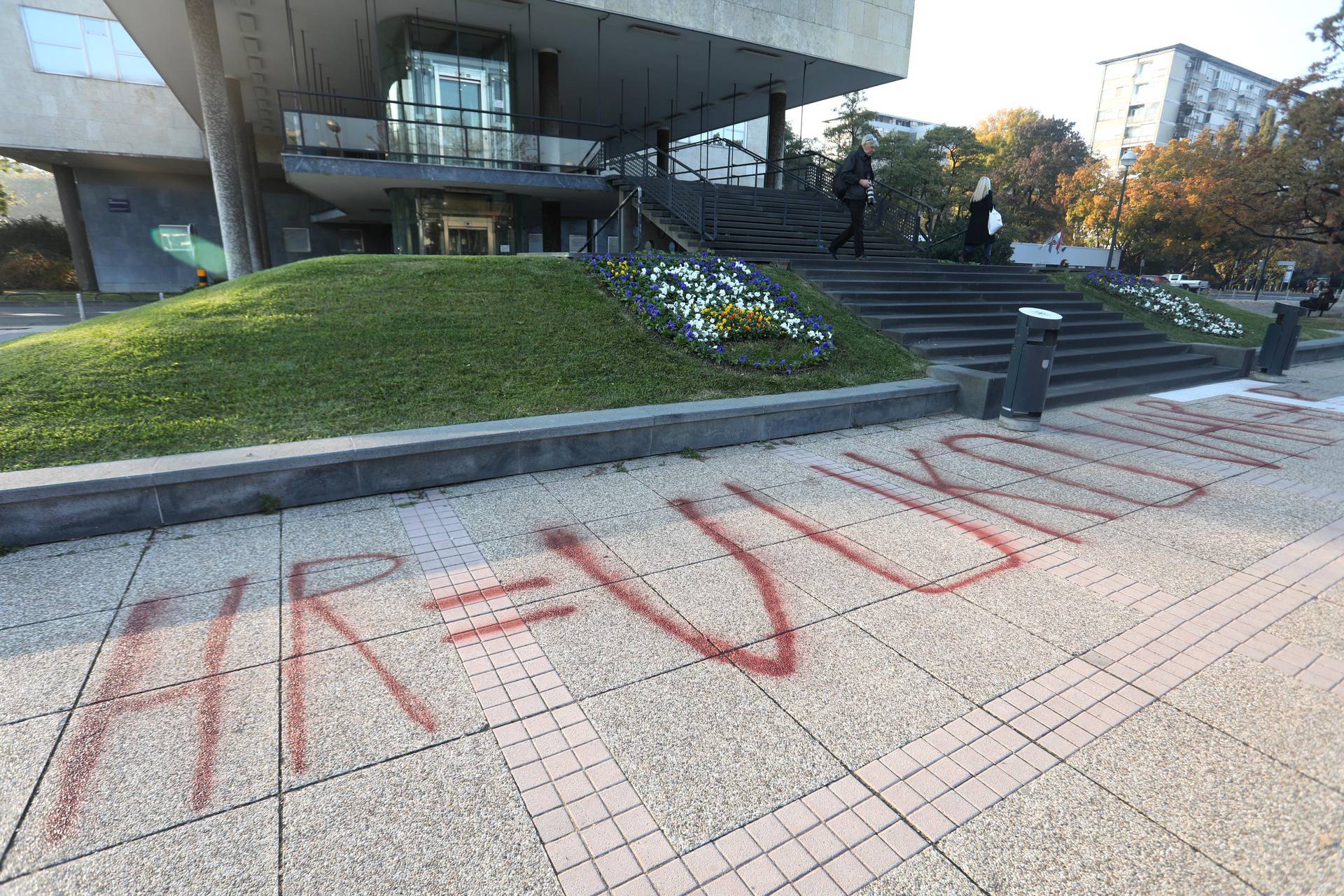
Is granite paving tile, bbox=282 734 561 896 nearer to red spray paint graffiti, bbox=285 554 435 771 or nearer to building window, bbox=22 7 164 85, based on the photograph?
red spray paint graffiti, bbox=285 554 435 771

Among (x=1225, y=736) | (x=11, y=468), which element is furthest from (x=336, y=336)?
(x=1225, y=736)

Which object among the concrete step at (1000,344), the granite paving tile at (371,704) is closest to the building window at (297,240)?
the concrete step at (1000,344)

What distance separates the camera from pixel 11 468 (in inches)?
191

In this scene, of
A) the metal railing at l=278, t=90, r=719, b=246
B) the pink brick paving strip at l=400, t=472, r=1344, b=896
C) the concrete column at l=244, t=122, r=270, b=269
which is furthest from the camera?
the concrete column at l=244, t=122, r=270, b=269

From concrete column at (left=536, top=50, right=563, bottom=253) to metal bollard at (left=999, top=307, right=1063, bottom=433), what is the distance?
1337cm

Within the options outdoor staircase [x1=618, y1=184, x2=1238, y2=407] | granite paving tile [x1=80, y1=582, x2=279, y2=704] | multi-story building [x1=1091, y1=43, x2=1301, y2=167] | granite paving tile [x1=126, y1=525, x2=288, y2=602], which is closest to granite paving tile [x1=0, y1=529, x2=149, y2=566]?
granite paving tile [x1=126, y1=525, x2=288, y2=602]

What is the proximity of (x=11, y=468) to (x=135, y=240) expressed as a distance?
2998 centimetres

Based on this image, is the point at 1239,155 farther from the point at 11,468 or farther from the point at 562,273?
the point at 11,468

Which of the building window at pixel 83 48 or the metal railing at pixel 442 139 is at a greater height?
the building window at pixel 83 48

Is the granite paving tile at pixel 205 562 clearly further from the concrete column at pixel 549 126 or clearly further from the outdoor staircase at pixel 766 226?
the concrete column at pixel 549 126

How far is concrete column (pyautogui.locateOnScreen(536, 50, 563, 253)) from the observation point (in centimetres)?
1714

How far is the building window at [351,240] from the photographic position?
30938 millimetres

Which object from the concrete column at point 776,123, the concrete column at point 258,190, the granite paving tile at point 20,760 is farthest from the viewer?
the concrete column at point 258,190

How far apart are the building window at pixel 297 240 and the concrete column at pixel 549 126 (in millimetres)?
16167
